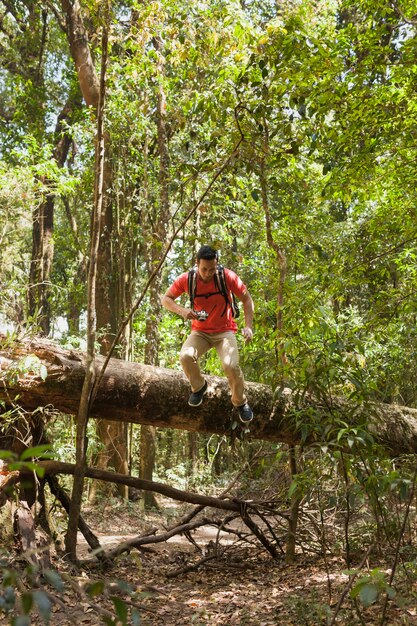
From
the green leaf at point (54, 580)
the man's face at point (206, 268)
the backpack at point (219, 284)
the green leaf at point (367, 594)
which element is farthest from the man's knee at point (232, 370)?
the green leaf at point (54, 580)

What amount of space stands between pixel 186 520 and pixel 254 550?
1.03m

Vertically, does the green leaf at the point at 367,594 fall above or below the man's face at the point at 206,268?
below

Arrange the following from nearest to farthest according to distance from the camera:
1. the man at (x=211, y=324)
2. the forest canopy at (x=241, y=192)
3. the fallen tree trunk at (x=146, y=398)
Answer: the forest canopy at (x=241, y=192), the fallen tree trunk at (x=146, y=398), the man at (x=211, y=324)

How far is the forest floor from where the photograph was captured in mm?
4355

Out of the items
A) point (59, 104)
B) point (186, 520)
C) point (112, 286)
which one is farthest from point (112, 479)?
point (59, 104)

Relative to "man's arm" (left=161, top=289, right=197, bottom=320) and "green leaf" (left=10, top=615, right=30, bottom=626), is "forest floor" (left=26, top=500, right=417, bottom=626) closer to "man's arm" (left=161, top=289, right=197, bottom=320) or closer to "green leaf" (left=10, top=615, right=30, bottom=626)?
"green leaf" (left=10, top=615, right=30, bottom=626)

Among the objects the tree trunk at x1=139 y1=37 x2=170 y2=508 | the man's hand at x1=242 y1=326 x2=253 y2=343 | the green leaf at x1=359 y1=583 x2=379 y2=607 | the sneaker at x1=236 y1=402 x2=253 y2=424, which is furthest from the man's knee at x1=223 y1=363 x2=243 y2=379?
the tree trunk at x1=139 y1=37 x2=170 y2=508

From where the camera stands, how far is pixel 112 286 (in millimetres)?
14484

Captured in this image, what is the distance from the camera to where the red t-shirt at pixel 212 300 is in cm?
639

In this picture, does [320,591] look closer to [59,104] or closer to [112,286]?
[112,286]

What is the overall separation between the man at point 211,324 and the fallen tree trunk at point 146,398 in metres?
0.31

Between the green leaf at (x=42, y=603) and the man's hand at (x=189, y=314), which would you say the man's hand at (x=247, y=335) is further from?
the green leaf at (x=42, y=603)

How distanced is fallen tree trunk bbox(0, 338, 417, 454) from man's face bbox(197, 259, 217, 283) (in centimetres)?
130

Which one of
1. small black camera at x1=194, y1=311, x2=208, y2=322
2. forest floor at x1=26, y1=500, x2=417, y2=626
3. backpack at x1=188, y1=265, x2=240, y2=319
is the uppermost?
backpack at x1=188, y1=265, x2=240, y2=319
